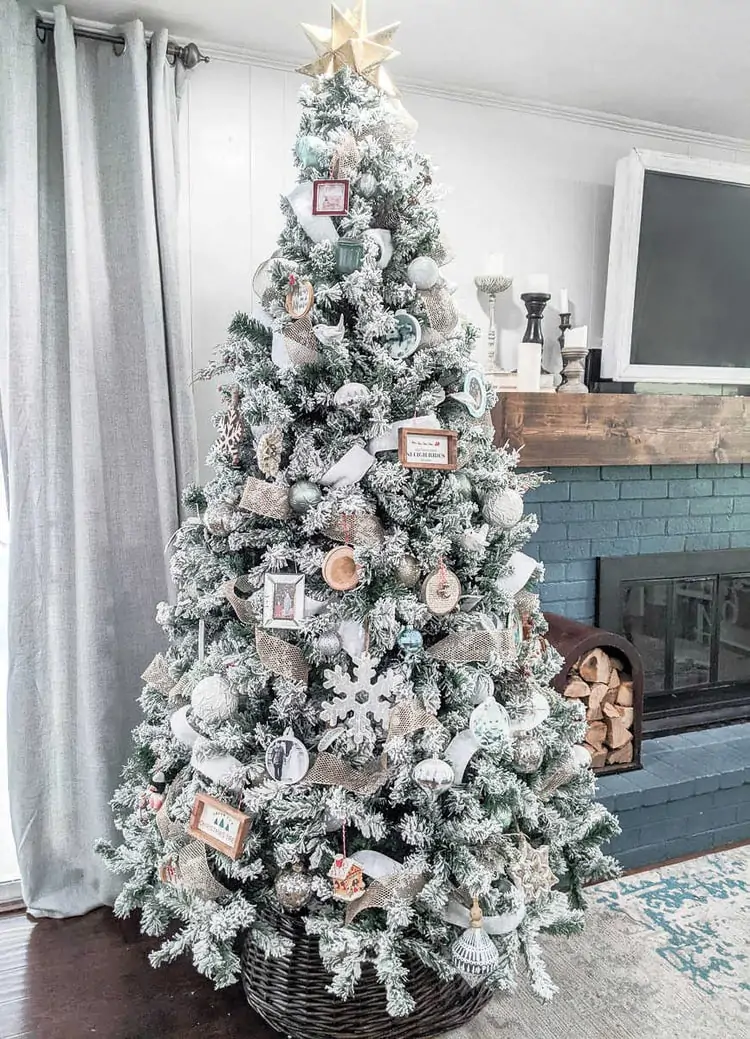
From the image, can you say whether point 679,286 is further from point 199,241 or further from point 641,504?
point 199,241

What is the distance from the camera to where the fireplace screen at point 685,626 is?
2580 mm

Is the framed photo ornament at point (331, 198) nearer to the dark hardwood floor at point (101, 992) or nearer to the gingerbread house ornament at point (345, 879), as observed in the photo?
the gingerbread house ornament at point (345, 879)

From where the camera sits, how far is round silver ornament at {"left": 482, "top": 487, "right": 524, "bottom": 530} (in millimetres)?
1583

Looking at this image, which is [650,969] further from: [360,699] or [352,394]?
[352,394]

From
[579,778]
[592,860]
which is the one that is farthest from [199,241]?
[592,860]

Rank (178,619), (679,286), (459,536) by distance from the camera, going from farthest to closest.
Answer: (679,286)
(178,619)
(459,536)

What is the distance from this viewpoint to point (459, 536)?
154cm

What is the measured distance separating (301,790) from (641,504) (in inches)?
62.5

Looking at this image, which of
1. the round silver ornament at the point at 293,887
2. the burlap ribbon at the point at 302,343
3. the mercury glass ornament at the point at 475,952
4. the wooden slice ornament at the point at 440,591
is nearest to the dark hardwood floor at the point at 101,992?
the round silver ornament at the point at 293,887

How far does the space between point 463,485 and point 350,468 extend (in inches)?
9.2

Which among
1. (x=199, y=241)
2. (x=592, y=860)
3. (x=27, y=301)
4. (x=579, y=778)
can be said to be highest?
(x=199, y=241)

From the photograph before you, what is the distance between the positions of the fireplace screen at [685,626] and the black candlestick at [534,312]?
2.45 feet

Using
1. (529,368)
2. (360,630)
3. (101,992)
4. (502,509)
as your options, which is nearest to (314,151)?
(502,509)

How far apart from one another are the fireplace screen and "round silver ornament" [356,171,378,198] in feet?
4.83
